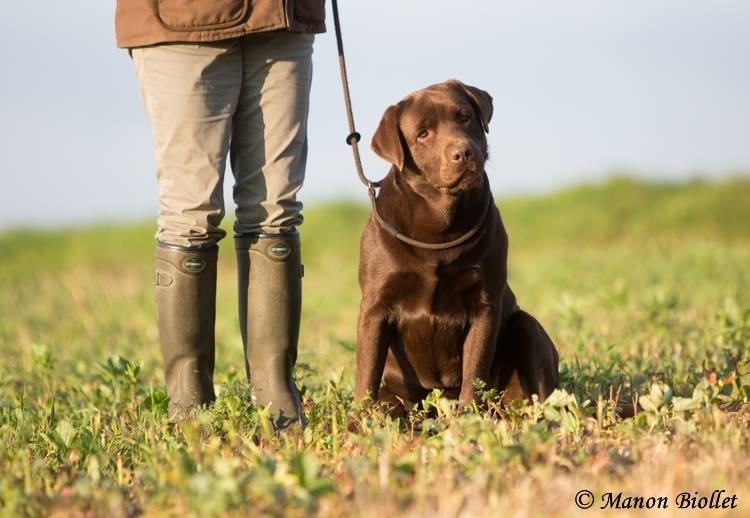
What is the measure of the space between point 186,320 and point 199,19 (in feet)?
3.97

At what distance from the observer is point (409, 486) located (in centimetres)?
296

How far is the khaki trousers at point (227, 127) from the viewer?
13.6 feet

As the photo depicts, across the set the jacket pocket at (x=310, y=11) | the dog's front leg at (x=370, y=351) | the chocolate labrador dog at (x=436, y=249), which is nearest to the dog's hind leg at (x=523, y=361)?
the chocolate labrador dog at (x=436, y=249)

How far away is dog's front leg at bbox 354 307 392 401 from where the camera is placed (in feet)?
14.2

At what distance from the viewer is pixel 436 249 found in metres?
4.23

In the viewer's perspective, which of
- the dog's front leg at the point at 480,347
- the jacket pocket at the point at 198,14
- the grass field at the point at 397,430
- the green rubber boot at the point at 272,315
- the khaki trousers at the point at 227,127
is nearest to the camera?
the grass field at the point at 397,430

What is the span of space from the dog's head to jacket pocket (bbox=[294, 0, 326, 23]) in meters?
0.46

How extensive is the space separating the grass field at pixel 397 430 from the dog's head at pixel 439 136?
87 cm

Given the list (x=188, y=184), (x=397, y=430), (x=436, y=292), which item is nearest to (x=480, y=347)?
(x=436, y=292)

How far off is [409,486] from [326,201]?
15.1 metres

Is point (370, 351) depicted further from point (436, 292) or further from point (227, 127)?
point (227, 127)

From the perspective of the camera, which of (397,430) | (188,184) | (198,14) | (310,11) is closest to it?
(397,430)

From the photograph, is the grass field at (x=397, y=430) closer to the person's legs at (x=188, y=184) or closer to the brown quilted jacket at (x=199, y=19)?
the person's legs at (x=188, y=184)

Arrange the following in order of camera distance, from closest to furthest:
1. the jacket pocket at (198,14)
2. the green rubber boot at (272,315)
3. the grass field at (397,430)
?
the grass field at (397,430)
the jacket pocket at (198,14)
the green rubber boot at (272,315)
